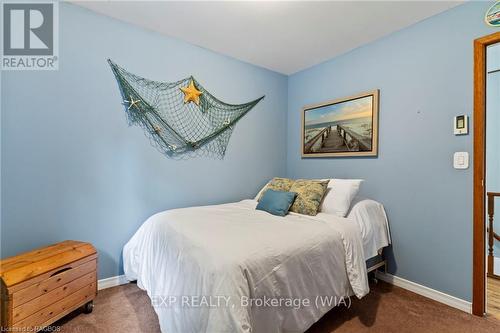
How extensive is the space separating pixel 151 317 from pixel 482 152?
2713 millimetres

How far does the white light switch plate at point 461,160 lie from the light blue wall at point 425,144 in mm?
32

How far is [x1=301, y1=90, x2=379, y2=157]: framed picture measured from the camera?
2.40 metres

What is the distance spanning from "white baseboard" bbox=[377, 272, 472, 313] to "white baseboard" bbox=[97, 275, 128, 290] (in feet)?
8.11

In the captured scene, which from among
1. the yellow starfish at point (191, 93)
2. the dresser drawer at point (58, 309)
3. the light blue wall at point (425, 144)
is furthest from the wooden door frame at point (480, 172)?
the dresser drawer at point (58, 309)

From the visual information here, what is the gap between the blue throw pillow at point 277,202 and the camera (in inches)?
80.5

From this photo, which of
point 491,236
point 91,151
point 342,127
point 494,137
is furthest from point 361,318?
point 494,137

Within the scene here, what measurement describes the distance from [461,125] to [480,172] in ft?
1.25

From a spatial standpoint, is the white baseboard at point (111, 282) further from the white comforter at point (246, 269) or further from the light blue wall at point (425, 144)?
the light blue wall at point (425, 144)

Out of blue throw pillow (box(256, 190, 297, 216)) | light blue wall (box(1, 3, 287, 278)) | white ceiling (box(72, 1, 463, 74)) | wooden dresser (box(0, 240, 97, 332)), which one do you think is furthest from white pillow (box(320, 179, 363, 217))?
wooden dresser (box(0, 240, 97, 332))

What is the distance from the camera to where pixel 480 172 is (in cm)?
173

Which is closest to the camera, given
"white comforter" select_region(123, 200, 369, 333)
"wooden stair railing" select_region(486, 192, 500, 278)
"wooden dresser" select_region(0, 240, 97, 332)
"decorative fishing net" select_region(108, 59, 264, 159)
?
"white comforter" select_region(123, 200, 369, 333)

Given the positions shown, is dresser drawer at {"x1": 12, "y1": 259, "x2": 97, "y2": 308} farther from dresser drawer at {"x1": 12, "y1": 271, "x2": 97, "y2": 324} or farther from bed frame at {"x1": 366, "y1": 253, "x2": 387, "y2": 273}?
bed frame at {"x1": 366, "y1": 253, "x2": 387, "y2": 273}

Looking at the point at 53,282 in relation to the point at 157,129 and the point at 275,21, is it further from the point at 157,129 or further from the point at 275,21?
the point at 275,21

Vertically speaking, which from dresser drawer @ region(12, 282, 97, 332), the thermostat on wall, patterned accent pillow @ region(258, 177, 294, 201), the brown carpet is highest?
A: the thermostat on wall
